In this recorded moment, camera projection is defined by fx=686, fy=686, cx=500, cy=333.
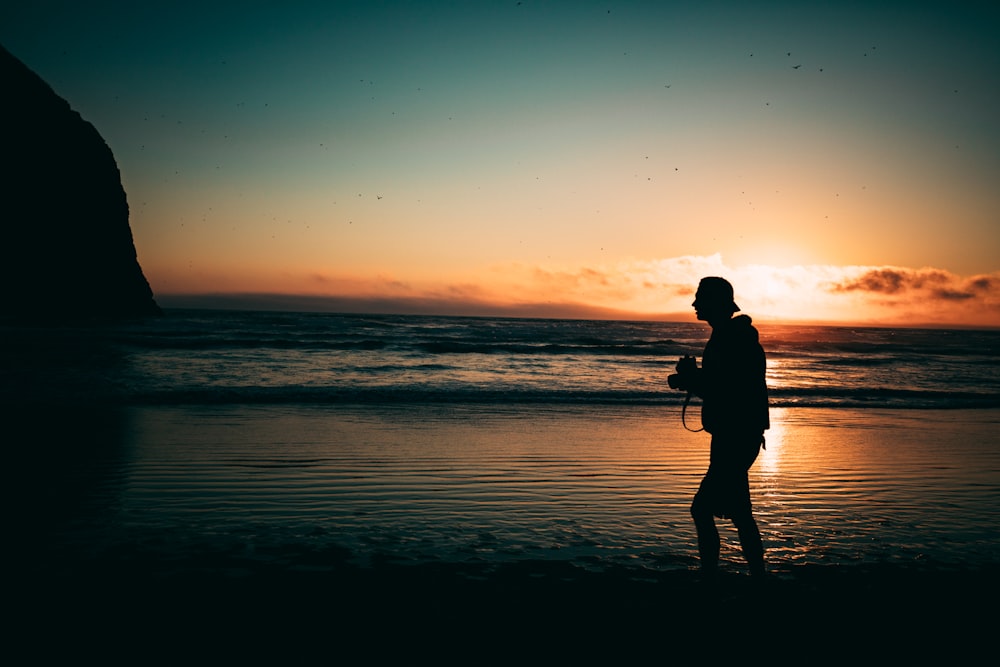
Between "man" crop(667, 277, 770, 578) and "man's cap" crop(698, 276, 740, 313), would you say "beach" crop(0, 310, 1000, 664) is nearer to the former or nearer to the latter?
"man" crop(667, 277, 770, 578)

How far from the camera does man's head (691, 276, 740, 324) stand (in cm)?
416

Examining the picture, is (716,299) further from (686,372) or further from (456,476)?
(456,476)

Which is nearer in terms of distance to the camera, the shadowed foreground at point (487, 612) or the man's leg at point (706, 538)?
the shadowed foreground at point (487, 612)

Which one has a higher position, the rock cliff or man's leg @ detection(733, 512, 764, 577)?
the rock cliff

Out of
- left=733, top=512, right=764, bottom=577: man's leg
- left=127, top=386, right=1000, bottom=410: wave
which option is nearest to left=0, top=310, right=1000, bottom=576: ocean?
left=127, top=386, right=1000, bottom=410: wave

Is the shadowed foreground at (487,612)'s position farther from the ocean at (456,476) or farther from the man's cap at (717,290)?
the man's cap at (717,290)

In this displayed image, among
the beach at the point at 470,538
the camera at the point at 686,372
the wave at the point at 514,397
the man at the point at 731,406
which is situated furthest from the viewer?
the wave at the point at 514,397

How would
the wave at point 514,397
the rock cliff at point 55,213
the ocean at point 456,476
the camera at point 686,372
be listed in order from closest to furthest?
the camera at point 686,372, the ocean at point 456,476, the wave at point 514,397, the rock cliff at point 55,213

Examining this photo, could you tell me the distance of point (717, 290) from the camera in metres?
4.16

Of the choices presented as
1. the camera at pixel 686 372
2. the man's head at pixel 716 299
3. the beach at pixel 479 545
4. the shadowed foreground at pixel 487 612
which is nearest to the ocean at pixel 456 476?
the beach at pixel 479 545

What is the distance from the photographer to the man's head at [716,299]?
416cm

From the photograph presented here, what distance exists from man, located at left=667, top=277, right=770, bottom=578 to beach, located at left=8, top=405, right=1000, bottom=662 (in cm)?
47

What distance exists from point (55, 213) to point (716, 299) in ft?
245

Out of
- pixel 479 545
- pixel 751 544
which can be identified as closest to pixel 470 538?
pixel 479 545
